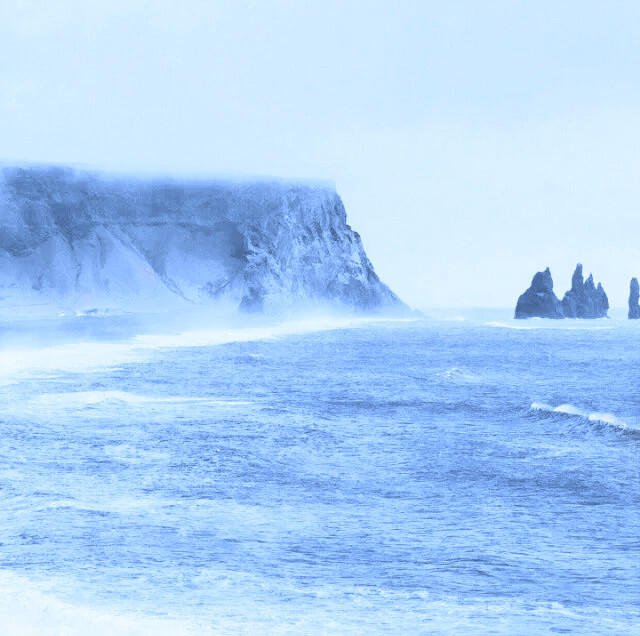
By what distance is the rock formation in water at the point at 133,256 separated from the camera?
176 m

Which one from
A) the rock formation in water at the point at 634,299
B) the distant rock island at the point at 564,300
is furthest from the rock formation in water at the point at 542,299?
the rock formation in water at the point at 634,299

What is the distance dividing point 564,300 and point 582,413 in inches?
5588

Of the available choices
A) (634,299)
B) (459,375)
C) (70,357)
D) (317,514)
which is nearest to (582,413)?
(459,375)

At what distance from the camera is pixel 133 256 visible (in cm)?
18625

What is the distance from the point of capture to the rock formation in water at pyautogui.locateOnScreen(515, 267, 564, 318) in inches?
6088

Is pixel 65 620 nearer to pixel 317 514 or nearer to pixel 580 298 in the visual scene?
pixel 317 514

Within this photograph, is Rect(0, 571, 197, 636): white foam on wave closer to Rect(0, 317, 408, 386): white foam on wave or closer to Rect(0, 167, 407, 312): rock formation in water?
Rect(0, 317, 408, 386): white foam on wave

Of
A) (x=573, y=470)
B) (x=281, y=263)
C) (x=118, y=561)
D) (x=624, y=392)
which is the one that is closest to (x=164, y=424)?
(x=573, y=470)

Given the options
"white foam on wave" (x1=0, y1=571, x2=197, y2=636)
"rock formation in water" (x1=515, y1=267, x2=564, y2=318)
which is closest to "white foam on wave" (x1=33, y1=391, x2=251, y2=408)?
"white foam on wave" (x1=0, y1=571, x2=197, y2=636)

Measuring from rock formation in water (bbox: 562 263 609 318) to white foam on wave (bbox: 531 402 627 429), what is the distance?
5415 inches

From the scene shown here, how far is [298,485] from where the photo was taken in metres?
16.1

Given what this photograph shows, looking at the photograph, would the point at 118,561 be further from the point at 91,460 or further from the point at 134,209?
the point at 134,209

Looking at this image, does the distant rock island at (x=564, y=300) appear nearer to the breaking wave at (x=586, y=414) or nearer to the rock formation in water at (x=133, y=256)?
the rock formation in water at (x=133, y=256)

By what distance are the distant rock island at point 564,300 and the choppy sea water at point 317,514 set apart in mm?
127630
